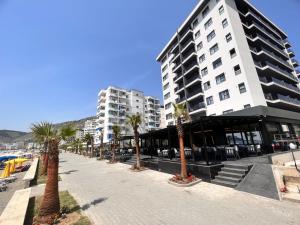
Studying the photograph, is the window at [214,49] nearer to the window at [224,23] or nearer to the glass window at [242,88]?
the window at [224,23]

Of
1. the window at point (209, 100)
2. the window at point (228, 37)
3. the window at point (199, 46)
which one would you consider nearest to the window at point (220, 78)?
the window at point (209, 100)

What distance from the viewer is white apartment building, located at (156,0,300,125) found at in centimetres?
2627

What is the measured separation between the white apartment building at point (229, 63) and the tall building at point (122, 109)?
120 feet

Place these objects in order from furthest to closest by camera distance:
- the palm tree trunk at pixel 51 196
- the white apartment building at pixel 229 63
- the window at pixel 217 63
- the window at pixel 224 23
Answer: the window at pixel 217 63
the window at pixel 224 23
the white apartment building at pixel 229 63
the palm tree trunk at pixel 51 196

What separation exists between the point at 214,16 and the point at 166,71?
2036 centimetres

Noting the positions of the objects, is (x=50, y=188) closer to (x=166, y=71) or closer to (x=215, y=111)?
(x=215, y=111)

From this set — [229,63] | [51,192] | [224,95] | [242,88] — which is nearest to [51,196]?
[51,192]

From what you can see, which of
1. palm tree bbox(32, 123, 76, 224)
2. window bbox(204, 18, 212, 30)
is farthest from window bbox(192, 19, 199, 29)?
palm tree bbox(32, 123, 76, 224)

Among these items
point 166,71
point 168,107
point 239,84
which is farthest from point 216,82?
point 166,71

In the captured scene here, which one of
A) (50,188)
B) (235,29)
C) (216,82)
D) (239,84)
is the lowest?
(50,188)

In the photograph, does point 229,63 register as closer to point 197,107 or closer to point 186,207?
point 197,107

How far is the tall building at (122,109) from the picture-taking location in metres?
72.6

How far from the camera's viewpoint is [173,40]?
46062 mm

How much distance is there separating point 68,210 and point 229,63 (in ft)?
97.6
